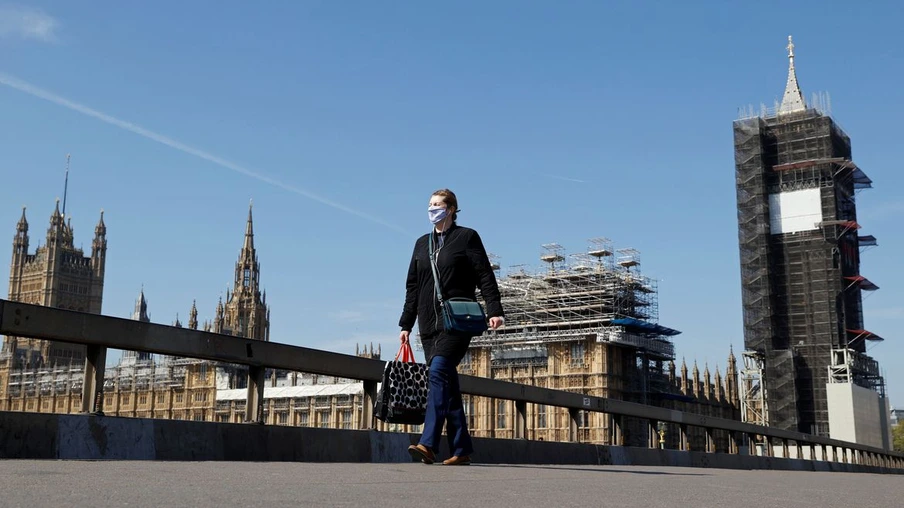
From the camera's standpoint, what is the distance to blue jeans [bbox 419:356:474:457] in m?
7.32

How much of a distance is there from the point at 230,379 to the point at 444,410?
10265 cm

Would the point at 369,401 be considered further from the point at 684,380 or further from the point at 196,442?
the point at 684,380

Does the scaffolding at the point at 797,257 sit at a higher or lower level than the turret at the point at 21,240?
lower

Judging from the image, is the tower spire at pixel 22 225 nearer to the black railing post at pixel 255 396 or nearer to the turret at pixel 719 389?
the turret at pixel 719 389

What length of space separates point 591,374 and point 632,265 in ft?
35.7

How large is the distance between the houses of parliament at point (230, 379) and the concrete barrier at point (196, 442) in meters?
30.4

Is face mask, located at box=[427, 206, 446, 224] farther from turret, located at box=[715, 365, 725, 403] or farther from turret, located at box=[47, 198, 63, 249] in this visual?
turret, located at box=[47, 198, 63, 249]

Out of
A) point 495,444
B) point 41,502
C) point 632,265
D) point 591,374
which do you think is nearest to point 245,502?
point 41,502

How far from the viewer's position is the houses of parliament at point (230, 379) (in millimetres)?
77625

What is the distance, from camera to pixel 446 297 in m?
7.38

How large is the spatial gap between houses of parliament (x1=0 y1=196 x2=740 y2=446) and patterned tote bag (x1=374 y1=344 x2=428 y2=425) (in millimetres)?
31166

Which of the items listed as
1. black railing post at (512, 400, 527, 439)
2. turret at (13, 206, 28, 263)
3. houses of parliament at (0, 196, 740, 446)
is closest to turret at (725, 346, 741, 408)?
houses of parliament at (0, 196, 740, 446)

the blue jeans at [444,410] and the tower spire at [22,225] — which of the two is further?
the tower spire at [22,225]

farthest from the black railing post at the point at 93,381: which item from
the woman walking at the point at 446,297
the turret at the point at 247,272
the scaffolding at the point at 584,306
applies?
the turret at the point at 247,272
